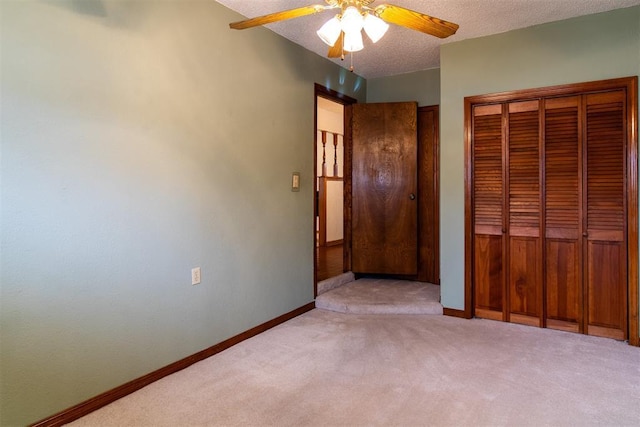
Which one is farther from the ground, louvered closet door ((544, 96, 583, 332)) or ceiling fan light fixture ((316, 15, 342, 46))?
ceiling fan light fixture ((316, 15, 342, 46))

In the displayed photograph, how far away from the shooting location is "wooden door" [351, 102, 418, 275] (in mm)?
4590

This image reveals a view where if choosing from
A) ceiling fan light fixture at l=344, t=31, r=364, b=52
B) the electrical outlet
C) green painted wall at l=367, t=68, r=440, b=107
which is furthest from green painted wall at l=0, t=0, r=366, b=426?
green painted wall at l=367, t=68, r=440, b=107

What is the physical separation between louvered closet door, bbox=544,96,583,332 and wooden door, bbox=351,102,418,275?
151 centimetres

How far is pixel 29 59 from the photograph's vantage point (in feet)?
6.13

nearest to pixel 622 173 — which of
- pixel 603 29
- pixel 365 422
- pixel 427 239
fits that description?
pixel 603 29

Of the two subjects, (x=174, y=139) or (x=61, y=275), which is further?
(x=174, y=139)

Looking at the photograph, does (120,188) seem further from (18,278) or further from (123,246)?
(18,278)

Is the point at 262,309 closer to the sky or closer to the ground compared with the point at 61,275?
closer to the ground

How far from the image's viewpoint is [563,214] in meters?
3.27

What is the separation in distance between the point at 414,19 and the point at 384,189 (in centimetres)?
281

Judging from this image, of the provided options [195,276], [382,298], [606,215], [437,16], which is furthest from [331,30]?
[382,298]

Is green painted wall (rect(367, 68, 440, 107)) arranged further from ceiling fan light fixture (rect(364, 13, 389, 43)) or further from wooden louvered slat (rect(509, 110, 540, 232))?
ceiling fan light fixture (rect(364, 13, 389, 43))

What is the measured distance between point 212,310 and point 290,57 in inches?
91.1

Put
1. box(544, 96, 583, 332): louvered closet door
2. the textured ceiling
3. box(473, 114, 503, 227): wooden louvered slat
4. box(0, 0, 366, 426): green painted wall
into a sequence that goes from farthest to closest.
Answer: box(473, 114, 503, 227): wooden louvered slat
box(544, 96, 583, 332): louvered closet door
the textured ceiling
box(0, 0, 366, 426): green painted wall
